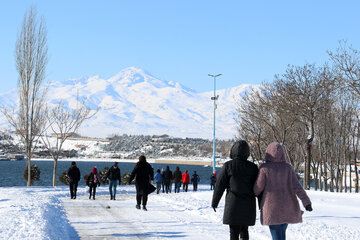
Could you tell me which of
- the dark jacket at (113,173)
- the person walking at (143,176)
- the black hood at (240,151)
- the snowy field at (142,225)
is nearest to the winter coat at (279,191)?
the black hood at (240,151)

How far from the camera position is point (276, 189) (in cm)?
657

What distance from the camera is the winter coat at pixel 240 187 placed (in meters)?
6.78

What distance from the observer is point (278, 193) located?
6570mm

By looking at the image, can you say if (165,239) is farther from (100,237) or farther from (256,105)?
(256,105)

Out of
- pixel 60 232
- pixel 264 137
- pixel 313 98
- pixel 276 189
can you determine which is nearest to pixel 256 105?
pixel 313 98

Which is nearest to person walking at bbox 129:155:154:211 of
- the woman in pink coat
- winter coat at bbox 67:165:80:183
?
winter coat at bbox 67:165:80:183

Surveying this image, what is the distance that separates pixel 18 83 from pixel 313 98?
22.1m

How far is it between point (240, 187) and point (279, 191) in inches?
22.1

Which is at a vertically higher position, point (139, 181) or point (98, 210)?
point (139, 181)

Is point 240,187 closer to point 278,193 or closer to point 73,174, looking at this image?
point 278,193

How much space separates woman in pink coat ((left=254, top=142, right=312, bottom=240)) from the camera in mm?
6535

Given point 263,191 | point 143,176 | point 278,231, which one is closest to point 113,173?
point 143,176

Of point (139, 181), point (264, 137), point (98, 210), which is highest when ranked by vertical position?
point (264, 137)

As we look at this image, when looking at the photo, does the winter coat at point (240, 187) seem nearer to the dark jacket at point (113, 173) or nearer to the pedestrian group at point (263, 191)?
the pedestrian group at point (263, 191)
